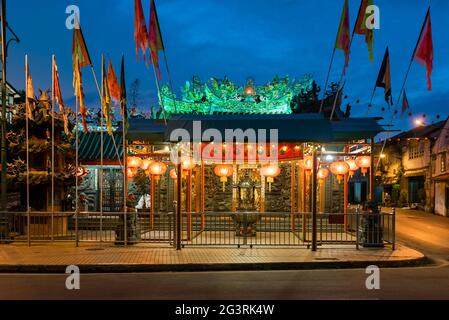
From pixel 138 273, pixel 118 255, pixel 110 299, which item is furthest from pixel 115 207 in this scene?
pixel 110 299

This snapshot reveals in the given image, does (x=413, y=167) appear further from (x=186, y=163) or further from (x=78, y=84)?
(x=78, y=84)

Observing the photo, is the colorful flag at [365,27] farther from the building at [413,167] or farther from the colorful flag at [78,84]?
the building at [413,167]

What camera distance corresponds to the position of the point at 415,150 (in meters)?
44.1

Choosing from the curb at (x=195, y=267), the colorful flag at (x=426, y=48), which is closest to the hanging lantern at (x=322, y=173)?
the colorful flag at (x=426, y=48)

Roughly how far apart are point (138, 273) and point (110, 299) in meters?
3.20

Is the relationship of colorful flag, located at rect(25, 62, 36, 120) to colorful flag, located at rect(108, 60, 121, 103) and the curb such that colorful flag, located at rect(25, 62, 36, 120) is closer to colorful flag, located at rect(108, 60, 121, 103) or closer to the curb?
colorful flag, located at rect(108, 60, 121, 103)

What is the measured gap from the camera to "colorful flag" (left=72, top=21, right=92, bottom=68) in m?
16.1

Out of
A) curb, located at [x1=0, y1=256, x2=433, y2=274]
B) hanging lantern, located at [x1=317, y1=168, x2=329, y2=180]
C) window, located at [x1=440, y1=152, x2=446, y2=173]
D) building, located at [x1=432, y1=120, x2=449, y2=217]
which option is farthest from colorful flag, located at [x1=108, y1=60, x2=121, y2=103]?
window, located at [x1=440, y1=152, x2=446, y2=173]

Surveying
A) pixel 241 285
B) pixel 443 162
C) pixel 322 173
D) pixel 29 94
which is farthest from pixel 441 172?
pixel 241 285

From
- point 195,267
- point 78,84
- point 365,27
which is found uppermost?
point 365,27

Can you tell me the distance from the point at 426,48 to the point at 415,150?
1211 inches

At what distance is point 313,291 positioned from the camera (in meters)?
9.57

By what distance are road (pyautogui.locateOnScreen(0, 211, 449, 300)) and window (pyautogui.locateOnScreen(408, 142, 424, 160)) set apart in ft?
104
